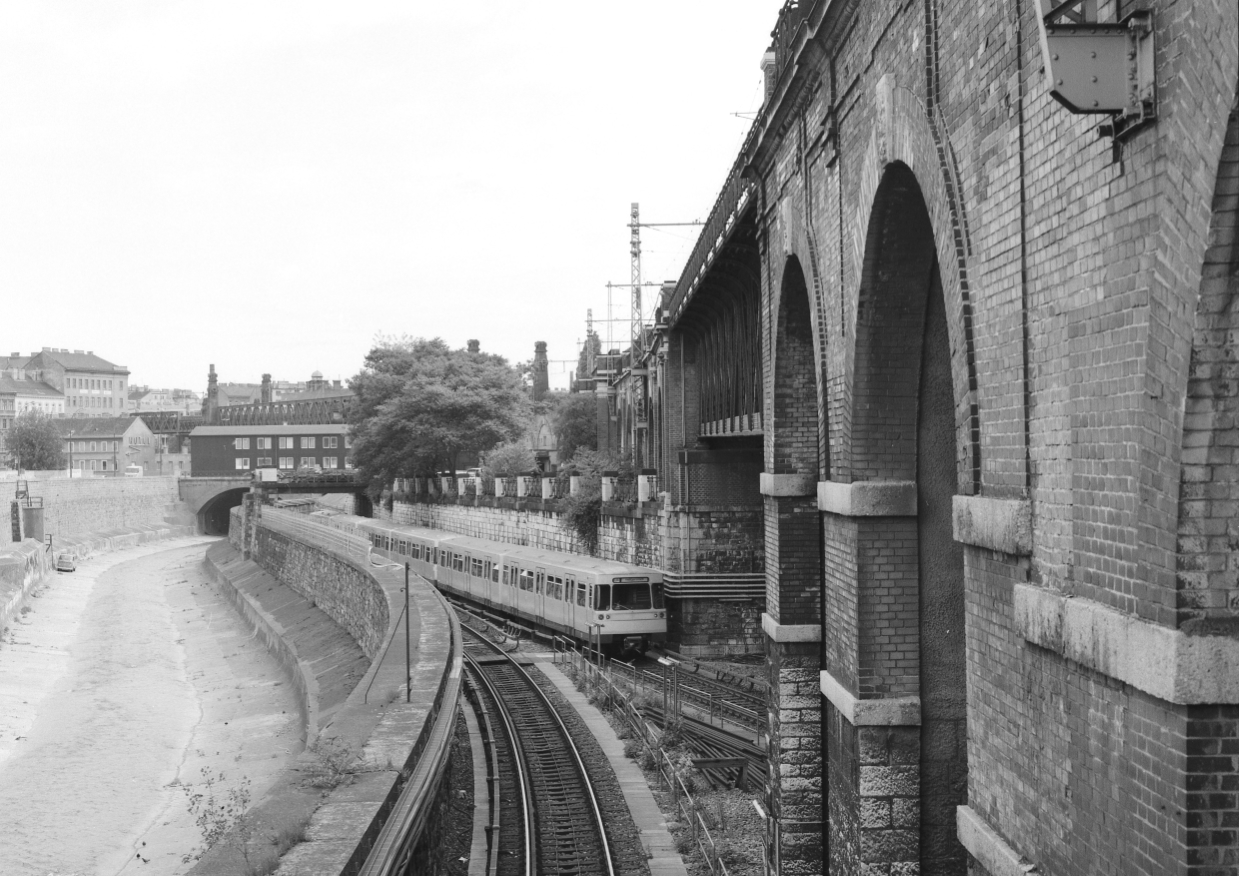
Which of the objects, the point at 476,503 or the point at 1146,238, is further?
the point at 476,503

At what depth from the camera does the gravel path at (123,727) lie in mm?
19812

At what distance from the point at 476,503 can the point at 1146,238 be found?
50.0 meters

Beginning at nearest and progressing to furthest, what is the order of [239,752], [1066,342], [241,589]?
1. [1066,342]
2. [239,752]
3. [241,589]

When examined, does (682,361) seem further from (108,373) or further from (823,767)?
(108,373)

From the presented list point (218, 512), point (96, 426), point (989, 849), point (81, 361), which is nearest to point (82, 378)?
point (81, 361)

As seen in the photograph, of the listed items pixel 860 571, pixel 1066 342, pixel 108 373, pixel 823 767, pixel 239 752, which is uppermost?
pixel 108 373

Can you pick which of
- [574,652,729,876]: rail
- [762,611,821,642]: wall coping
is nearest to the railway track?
[574,652,729,876]: rail

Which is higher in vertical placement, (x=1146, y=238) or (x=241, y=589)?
(x=1146, y=238)

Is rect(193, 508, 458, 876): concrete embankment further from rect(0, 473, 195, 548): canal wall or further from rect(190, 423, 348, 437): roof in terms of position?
rect(190, 423, 348, 437): roof

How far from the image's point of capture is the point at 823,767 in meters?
11.9

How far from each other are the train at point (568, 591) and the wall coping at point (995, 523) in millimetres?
22487

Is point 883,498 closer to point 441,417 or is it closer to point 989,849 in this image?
point 989,849

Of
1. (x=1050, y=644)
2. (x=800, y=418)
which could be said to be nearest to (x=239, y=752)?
(x=800, y=418)

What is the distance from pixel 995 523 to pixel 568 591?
25.1 meters
